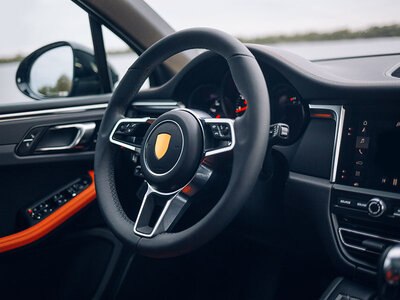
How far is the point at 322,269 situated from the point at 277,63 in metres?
0.72

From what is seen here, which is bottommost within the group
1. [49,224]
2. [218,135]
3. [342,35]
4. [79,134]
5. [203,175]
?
[49,224]

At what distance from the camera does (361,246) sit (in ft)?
4.19

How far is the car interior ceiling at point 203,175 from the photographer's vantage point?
1.18m

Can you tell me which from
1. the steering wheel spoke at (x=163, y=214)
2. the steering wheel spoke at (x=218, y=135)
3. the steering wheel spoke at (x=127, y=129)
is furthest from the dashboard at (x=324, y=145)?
the steering wheel spoke at (x=163, y=214)

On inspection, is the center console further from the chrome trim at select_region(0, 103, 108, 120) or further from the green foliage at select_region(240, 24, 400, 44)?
the chrome trim at select_region(0, 103, 108, 120)

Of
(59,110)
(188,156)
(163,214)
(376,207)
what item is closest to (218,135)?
(188,156)

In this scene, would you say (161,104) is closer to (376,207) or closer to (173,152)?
(173,152)

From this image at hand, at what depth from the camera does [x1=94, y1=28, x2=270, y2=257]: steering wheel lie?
1066mm

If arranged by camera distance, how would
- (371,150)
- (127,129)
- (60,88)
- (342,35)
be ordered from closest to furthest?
(371,150), (127,129), (342,35), (60,88)

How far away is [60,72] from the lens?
203cm

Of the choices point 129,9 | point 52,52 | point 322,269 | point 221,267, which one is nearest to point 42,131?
point 52,52

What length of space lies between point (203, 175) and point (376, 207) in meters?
0.48

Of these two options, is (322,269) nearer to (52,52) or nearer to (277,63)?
(277,63)

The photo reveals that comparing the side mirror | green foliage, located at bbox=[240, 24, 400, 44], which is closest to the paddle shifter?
green foliage, located at bbox=[240, 24, 400, 44]
